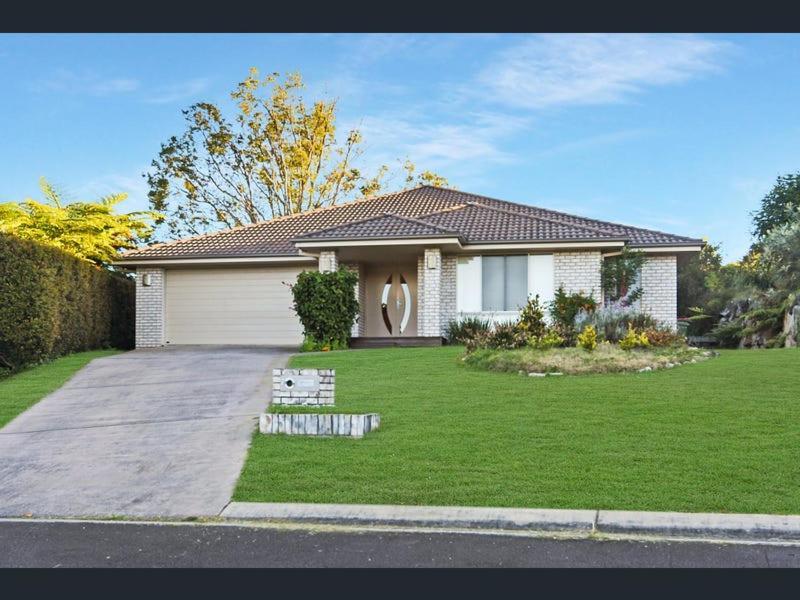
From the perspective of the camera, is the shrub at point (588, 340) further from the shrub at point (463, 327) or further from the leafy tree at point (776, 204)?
the leafy tree at point (776, 204)

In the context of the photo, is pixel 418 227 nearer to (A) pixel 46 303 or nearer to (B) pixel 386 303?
(B) pixel 386 303

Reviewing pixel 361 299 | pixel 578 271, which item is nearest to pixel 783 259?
pixel 578 271

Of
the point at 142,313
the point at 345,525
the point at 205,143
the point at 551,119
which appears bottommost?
the point at 345,525

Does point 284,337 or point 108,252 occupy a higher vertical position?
point 108,252

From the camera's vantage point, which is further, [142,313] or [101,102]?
[142,313]

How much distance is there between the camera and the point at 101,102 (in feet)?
80.6

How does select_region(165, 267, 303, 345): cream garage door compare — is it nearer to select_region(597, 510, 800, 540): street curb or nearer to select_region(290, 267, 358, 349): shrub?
select_region(290, 267, 358, 349): shrub

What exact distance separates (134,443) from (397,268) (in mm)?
15885

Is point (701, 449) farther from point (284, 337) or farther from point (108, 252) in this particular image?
point (108, 252)

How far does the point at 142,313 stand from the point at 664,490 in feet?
69.7

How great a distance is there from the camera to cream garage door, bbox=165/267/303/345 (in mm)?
26297

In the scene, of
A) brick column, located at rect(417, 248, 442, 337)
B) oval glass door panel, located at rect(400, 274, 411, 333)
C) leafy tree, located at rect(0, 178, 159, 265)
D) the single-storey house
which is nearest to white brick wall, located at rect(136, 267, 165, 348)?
the single-storey house

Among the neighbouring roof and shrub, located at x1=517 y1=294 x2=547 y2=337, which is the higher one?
the neighbouring roof

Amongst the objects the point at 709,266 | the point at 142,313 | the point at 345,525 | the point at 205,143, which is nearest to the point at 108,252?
the point at 142,313
